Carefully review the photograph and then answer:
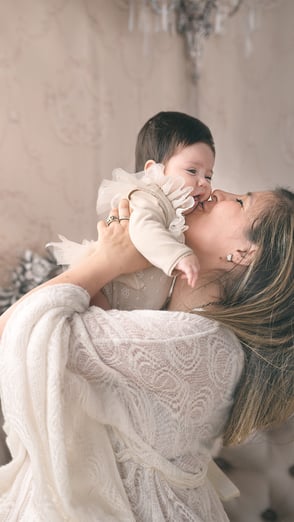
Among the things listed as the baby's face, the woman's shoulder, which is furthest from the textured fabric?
the baby's face

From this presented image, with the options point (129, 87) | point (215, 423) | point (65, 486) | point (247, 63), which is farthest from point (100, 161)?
point (65, 486)

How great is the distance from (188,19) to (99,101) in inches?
21.2

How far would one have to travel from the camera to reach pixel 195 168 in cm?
131

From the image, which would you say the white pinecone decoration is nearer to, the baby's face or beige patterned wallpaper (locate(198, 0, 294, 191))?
beige patterned wallpaper (locate(198, 0, 294, 191))

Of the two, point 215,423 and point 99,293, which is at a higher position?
point 99,293

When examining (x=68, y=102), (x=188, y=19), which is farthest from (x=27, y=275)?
(x=188, y=19)

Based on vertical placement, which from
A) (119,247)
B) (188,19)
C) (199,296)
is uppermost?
(188,19)

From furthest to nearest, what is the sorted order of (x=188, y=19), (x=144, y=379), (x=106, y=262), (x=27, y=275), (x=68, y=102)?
(x=188, y=19) → (x=68, y=102) → (x=27, y=275) → (x=106, y=262) → (x=144, y=379)

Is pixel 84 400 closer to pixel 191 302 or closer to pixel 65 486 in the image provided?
pixel 65 486

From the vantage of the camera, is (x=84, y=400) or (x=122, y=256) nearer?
(x=84, y=400)

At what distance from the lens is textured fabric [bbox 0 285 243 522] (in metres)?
0.96

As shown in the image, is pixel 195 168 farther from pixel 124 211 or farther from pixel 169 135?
pixel 124 211

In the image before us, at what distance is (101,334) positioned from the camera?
3.26ft

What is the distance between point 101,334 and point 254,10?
1683 mm
